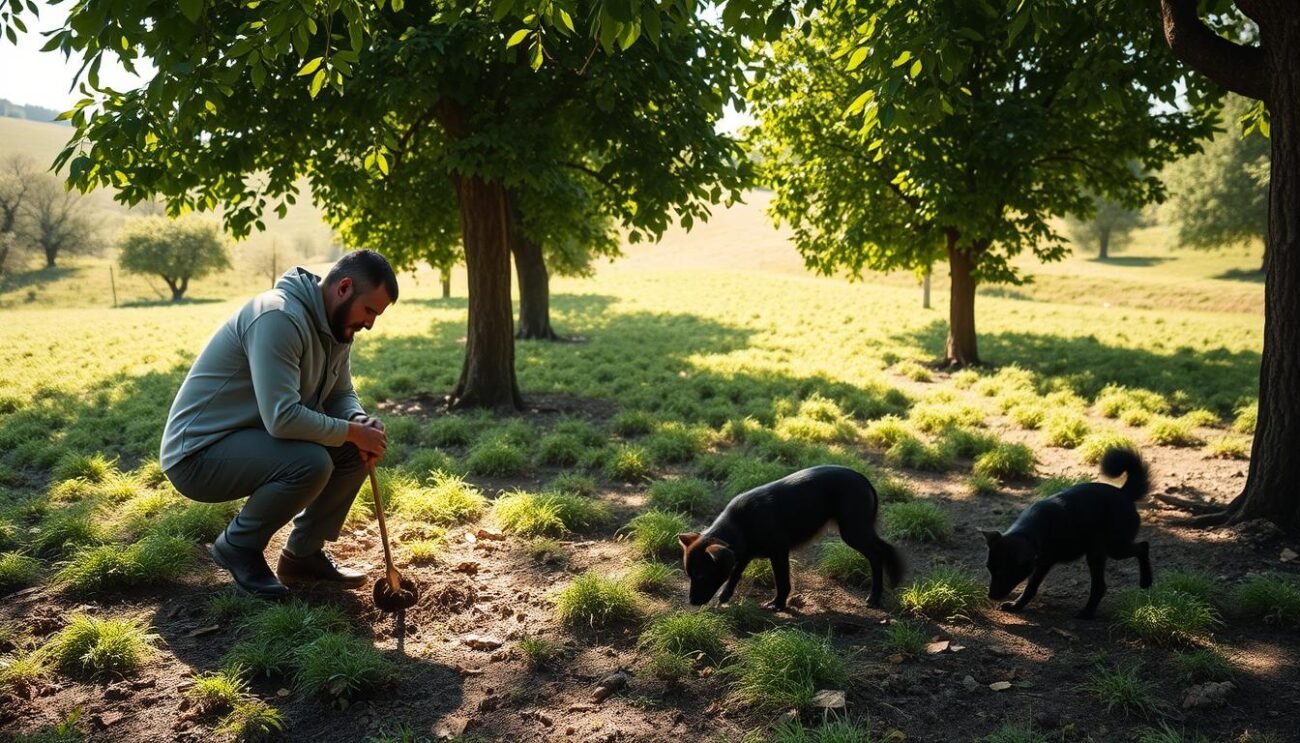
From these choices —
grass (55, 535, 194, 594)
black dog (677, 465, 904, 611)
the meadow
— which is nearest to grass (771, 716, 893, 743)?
the meadow

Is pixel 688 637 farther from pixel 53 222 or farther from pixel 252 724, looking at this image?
pixel 53 222

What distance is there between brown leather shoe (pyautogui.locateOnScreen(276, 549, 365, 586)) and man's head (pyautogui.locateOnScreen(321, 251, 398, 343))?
1508mm

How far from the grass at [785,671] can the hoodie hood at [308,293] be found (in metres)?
2.97

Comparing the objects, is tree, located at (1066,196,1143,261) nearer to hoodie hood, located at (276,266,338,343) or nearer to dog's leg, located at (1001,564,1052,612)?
dog's leg, located at (1001,564,1052,612)

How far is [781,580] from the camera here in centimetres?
456

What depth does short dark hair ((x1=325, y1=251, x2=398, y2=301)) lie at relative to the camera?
4220 millimetres

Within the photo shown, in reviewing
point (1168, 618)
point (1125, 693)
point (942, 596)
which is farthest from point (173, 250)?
point (1125, 693)

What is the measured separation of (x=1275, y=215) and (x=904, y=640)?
4.16 metres

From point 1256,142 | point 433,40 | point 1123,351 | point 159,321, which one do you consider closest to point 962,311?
point 1123,351

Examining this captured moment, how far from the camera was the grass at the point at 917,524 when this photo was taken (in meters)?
5.74

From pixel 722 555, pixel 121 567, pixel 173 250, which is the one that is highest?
pixel 173 250

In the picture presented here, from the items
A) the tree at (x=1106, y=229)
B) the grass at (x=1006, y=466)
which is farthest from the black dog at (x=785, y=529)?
the tree at (x=1106, y=229)

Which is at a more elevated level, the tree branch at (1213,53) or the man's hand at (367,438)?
the tree branch at (1213,53)

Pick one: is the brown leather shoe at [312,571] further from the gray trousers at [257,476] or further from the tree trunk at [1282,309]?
the tree trunk at [1282,309]
